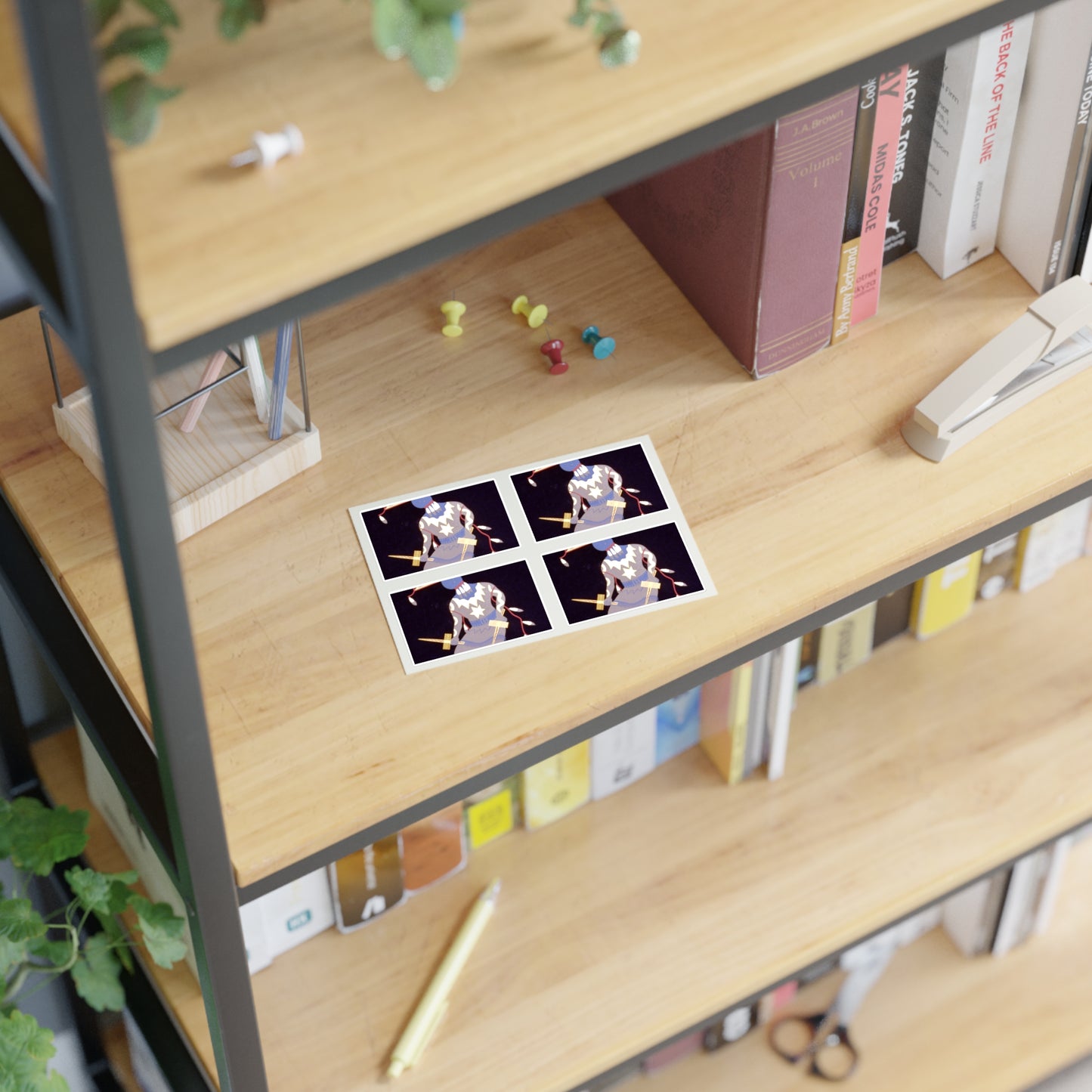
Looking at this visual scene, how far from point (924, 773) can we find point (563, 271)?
60 cm

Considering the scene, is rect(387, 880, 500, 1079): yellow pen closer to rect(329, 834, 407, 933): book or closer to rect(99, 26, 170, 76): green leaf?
rect(329, 834, 407, 933): book

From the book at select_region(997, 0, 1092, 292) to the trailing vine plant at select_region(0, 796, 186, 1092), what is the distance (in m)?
0.79

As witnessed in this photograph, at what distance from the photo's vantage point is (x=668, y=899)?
1335 millimetres

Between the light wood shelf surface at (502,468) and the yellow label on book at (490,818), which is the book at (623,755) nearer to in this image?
the yellow label on book at (490,818)

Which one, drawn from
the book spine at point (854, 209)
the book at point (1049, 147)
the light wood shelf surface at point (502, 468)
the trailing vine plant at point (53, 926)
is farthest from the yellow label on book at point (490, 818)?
the book at point (1049, 147)

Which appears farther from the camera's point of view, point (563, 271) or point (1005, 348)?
point (563, 271)

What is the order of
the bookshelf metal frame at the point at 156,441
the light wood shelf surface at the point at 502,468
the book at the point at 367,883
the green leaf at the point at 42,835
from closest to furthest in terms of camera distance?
the bookshelf metal frame at the point at 156,441
the light wood shelf surface at the point at 502,468
the green leaf at the point at 42,835
the book at the point at 367,883

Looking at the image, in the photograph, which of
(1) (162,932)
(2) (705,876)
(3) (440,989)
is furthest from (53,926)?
(2) (705,876)

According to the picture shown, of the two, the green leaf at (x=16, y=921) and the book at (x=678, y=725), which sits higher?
the green leaf at (x=16, y=921)

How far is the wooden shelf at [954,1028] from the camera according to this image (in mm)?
1668

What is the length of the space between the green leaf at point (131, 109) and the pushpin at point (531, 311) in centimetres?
49

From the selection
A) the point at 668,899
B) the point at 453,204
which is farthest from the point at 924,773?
the point at 453,204

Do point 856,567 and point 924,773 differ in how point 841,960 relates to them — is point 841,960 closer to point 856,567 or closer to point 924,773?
point 924,773

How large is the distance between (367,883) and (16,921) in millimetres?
298
